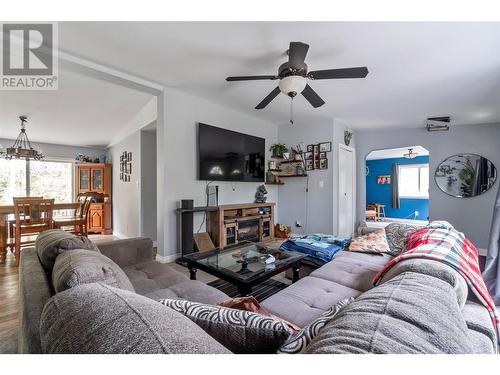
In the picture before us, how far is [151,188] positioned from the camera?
4.20 metres

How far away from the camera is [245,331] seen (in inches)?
24.9

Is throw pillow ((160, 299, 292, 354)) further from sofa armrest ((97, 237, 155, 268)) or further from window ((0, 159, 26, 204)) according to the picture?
window ((0, 159, 26, 204))

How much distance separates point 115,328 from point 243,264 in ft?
5.07

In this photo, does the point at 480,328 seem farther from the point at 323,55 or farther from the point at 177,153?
A: the point at 177,153

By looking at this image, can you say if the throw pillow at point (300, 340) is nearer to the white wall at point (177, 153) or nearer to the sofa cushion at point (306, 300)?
the sofa cushion at point (306, 300)

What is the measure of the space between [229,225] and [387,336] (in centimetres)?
323

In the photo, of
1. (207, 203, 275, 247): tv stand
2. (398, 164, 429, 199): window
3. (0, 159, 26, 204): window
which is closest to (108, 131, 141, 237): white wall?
(207, 203, 275, 247): tv stand

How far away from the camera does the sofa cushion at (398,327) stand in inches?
17.4

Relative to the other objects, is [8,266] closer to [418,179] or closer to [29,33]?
[29,33]

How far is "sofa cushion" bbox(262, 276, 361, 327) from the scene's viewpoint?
1.20 m

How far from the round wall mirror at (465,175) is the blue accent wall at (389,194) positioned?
10.5 ft

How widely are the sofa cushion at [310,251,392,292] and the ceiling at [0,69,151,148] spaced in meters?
3.37
